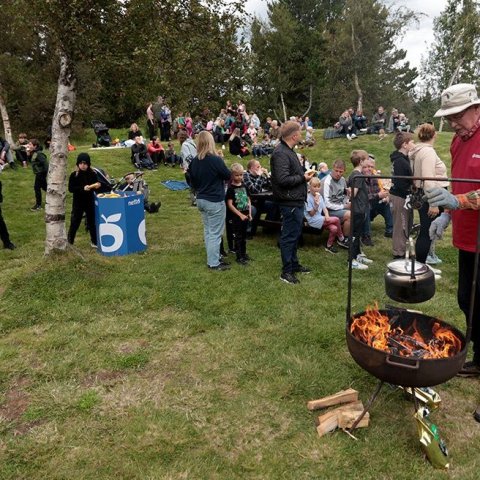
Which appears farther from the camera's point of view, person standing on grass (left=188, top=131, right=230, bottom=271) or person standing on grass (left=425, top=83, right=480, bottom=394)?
person standing on grass (left=188, top=131, right=230, bottom=271)

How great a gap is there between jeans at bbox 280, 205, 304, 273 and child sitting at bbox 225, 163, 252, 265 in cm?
88

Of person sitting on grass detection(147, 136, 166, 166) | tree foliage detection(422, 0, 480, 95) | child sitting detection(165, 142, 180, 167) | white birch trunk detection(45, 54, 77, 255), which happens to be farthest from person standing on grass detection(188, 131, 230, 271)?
tree foliage detection(422, 0, 480, 95)

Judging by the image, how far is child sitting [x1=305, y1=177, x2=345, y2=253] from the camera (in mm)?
7000

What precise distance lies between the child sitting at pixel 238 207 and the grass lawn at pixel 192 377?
0.39m

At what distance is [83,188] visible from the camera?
6.91 metres

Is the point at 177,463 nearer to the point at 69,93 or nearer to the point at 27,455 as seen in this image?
the point at 27,455

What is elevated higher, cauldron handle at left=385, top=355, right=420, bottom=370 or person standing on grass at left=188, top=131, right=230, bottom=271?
person standing on grass at left=188, top=131, right=230, bottom=271

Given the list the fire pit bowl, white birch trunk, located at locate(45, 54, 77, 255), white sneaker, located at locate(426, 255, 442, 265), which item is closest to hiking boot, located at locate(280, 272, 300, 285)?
white sneaker, located at locate(426, 255, 442, 265)

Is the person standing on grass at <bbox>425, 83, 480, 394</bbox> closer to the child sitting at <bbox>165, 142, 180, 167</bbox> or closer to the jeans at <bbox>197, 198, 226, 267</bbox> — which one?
the jeans at <bbox>197, 198, 226, 267</bbox>

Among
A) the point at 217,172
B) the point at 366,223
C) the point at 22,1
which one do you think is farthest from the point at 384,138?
the point at 22,1

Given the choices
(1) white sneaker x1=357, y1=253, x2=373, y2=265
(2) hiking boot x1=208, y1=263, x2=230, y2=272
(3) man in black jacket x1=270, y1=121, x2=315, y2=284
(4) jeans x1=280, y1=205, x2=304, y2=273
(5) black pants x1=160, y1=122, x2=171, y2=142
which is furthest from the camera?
(5) black pants x1=160, y1=122, x2=171, y2=142

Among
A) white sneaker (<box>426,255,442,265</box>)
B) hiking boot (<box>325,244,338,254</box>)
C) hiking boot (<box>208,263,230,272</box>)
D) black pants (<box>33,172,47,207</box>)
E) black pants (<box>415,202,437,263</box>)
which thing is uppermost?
black pants (<box>33,172,47,207</box>)

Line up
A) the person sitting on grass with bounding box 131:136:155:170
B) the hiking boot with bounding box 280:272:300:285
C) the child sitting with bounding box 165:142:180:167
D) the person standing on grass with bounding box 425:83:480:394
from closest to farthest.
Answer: the person standing on grass with bounding box 425:83:480:394 → the hiking boot with bounding box 280:272:300:285 → the person sitting on grass with bounding box 131:136:155:170 → the child sitting with bounding box 165:142:180:167

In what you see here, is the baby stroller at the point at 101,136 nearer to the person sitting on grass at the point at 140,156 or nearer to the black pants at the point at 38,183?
the person sitting on grass at the point at 140,156
